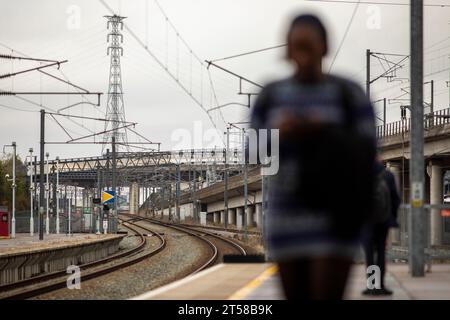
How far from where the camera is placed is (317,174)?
127 inches

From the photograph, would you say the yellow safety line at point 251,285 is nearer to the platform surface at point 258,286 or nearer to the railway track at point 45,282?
the platform surface at point 258,286

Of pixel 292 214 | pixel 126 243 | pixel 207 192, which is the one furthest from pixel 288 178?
pixel 207 192

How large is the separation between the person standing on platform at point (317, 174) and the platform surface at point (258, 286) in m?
5.06

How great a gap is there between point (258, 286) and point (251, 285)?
0.51 ft

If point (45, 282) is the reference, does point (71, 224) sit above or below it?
above

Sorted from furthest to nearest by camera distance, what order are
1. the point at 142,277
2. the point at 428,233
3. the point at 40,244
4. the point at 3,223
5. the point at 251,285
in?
the point at 3,223 < the point at 40,244 < the point at 142,277 < the point at 428,233 < the point at 251,285

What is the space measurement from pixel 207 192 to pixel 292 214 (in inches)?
3634

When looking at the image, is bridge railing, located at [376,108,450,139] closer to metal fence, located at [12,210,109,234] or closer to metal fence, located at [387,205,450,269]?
metal fence, located at [12,210,109,234]

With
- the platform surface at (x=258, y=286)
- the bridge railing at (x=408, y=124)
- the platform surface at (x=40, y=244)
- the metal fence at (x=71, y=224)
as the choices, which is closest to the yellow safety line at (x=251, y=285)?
the platform surface at (x=258, y=286)

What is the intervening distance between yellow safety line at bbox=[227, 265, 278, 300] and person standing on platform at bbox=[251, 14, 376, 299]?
578 centimetres

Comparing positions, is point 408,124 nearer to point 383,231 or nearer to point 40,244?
point 40,244

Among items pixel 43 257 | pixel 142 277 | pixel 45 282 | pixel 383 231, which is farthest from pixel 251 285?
pixel 43 257

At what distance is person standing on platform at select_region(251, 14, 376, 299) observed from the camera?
323cm
